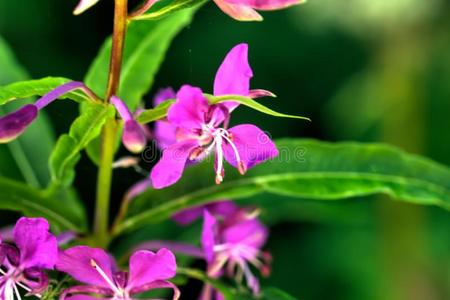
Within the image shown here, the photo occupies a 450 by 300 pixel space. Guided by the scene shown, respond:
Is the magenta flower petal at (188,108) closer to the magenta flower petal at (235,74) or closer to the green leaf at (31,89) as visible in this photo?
the magenta flower petal at (235,74)

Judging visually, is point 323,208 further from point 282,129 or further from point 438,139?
point 438,139

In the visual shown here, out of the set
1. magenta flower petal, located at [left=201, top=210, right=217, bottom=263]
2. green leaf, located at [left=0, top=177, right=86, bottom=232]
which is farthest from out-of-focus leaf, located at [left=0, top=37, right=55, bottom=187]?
magenta flower petal, located at [left=201, top=210, right=217, bottom=263]

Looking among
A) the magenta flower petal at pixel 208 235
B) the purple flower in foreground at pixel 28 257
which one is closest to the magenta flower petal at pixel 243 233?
the magenta flower petal at pixel 208 235

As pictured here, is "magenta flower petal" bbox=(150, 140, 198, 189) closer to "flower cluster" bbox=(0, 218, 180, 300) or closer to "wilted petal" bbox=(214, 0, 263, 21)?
"flower cluster" bbox=(0, 218, 180, 300)

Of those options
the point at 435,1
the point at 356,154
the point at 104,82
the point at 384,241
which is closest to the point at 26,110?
the point at 104,82

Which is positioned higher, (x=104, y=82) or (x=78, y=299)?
(x=104, y=82)
